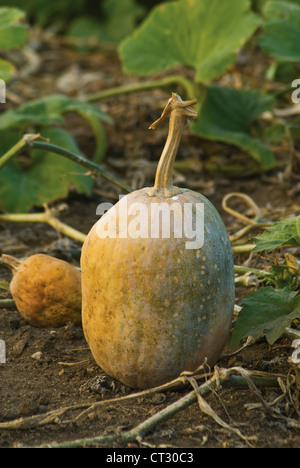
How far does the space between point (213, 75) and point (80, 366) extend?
207 centimetres

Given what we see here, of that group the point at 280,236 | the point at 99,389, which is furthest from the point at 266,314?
the point at 99,389

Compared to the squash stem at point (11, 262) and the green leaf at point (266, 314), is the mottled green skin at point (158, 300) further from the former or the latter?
the squash stem at point (11, 262)

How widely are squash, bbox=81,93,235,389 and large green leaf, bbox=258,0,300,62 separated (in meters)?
1.84

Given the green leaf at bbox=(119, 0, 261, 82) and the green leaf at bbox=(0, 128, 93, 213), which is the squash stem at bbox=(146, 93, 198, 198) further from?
the green leaf at bbox=(119, 0, 261, 82)

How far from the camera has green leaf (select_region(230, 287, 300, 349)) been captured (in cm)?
201

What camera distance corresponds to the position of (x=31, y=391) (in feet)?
6.84

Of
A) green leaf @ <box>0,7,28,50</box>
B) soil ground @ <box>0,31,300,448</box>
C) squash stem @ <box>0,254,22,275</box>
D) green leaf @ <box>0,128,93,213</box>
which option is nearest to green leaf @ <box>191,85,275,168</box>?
soil ground @ <box>0,31,300,448</box>

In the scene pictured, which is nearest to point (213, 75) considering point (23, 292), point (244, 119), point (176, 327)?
point (244, 119)

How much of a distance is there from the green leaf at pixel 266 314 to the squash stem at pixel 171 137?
401 mm

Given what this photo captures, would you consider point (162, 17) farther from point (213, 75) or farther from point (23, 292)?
point (23, 292)

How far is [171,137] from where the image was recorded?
2006mm

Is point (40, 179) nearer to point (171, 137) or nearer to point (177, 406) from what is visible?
point (171, 137)

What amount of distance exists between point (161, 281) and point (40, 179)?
1.76 meters

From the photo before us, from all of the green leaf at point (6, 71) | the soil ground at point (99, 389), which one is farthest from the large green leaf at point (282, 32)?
the green leaf at point (6, 71)
